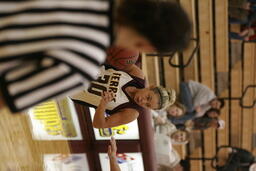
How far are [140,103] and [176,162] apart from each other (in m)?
1.64

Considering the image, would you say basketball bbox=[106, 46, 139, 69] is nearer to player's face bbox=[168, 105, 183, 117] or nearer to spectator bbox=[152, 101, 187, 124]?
spectator bbox=[152, 101, 187, 124]

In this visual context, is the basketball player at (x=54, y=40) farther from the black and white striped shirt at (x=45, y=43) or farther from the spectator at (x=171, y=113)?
the spectator at (x=171, y=113)

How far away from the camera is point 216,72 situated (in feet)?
15.0

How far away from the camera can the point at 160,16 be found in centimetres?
88

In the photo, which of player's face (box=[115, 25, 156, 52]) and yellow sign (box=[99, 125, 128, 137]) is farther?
yellow sign (box=[99, 125, 128, 137])

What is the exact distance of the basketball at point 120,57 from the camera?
1.87 m

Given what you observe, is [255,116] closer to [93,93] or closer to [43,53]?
[93,93]

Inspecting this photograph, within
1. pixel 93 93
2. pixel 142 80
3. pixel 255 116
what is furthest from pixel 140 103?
pixel 255 116

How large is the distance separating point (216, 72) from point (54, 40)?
13.1 feet

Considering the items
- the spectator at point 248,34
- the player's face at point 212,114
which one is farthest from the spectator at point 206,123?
the spectator at point 248,34

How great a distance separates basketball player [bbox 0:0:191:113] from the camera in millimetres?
818

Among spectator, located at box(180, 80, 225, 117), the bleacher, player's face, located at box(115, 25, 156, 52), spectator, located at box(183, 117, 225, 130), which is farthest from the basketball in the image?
spectator, located at box(183, 117, 225, 130)

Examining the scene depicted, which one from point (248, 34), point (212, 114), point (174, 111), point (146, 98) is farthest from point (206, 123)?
point (146, 98)

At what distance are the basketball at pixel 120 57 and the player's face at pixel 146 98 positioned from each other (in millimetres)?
178
